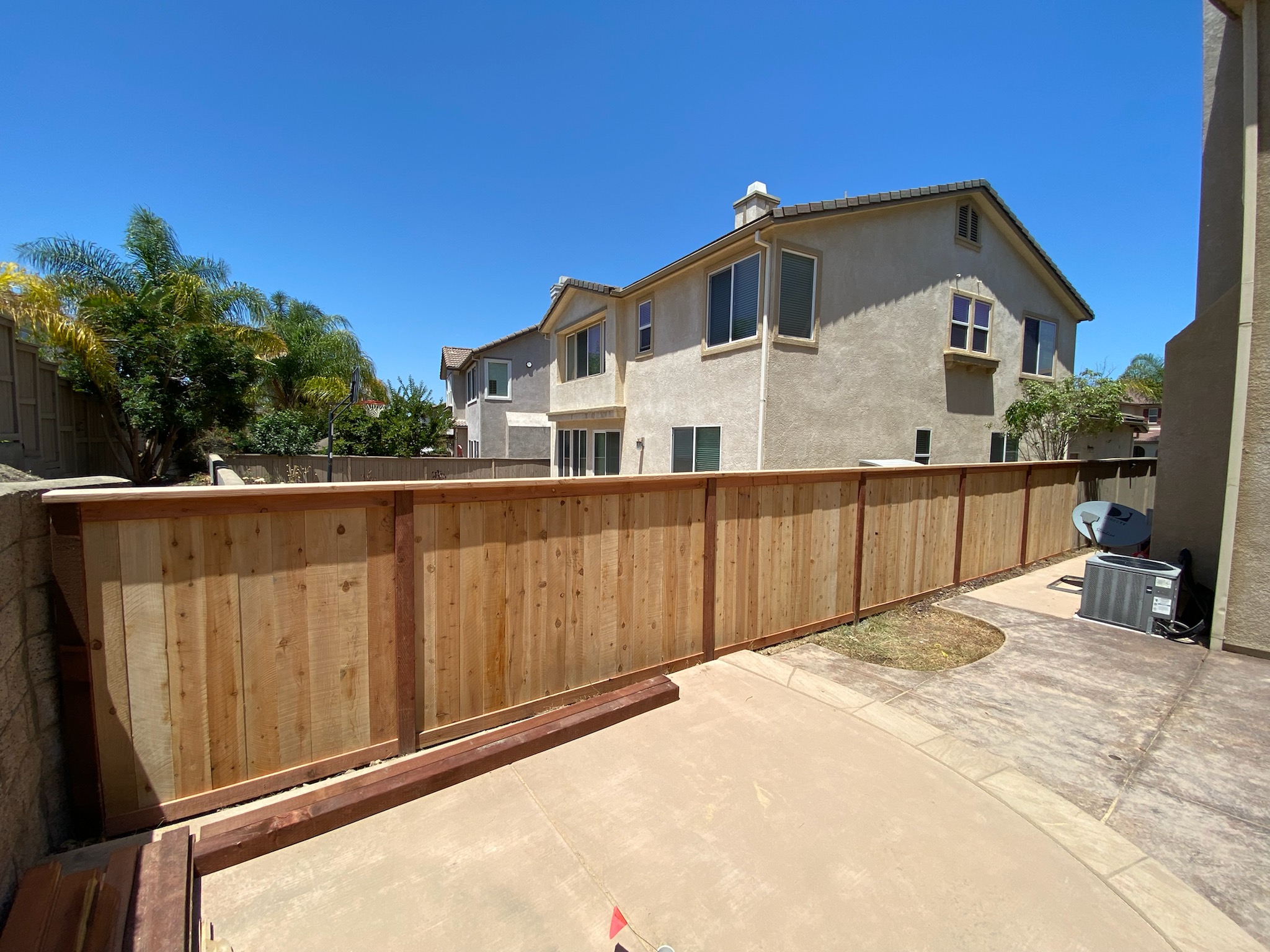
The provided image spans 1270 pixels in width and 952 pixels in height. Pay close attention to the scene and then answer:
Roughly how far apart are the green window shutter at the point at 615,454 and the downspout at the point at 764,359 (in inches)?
237

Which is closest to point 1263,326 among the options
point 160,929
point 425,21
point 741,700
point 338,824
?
point 741,700

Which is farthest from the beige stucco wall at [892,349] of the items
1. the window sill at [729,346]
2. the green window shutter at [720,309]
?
→ the green window shutter at [720,309]

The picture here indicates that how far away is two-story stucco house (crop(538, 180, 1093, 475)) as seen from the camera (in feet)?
33.1

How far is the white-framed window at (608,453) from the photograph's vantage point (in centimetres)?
1559

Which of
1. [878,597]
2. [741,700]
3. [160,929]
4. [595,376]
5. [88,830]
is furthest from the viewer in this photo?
[595,376]

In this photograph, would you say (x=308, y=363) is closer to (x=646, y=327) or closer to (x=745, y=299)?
(x=646, y=327)

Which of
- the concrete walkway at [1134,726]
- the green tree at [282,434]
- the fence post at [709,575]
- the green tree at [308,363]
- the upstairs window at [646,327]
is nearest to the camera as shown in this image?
the concrete walkway at [1134,726]

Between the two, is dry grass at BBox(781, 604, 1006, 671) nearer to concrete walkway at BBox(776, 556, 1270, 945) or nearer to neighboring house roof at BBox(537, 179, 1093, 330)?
concrete walkway at BBox(776, 556, 1270, 945)

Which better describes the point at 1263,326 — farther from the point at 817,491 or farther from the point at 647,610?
the point at 647,610

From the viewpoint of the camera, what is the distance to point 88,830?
2500 mm

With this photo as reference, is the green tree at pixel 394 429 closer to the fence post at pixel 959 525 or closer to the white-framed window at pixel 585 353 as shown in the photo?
the white-framed window at pixel 585 353

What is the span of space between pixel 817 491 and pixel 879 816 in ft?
10.6

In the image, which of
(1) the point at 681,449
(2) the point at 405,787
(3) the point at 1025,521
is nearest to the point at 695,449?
(1) the point at 681,449

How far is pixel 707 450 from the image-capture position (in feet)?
37.7
